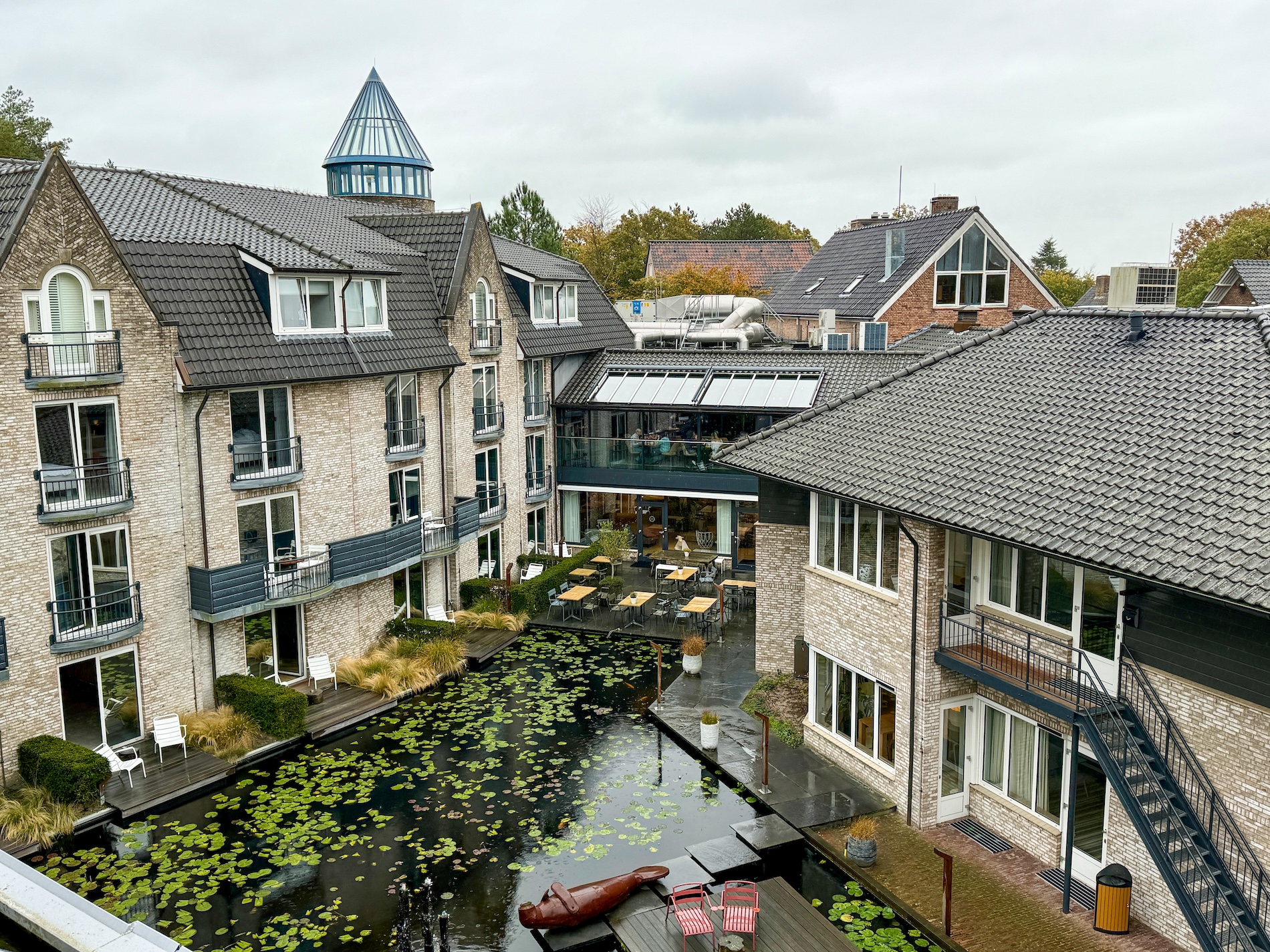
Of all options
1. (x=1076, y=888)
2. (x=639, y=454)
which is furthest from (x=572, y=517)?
(x=1076, y=888)

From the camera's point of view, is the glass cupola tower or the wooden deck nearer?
the wooden deck

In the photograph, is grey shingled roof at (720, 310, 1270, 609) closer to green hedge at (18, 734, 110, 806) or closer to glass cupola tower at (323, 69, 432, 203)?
green hedge at (18, 734, 110, 806)

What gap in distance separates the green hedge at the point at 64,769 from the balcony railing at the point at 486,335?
15.4m

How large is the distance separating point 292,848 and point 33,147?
42.0 m

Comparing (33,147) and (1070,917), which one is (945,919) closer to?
(1070,917)

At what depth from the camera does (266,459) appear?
23.0 m

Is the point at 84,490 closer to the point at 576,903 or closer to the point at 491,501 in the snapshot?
the point at 576,903

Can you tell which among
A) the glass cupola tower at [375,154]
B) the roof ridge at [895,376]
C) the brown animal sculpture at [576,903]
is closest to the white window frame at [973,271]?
the roof ridge at [895,376]

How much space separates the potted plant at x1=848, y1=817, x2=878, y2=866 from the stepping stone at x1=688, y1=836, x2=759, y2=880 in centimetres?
160

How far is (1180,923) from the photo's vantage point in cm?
1373

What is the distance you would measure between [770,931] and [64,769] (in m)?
12.8

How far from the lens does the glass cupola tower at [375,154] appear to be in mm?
43500

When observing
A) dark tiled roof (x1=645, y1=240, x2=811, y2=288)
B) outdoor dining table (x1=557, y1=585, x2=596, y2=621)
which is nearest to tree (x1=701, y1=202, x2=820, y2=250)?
dark tiled roof (x1=645, y1=240, x2=811, y2=288)

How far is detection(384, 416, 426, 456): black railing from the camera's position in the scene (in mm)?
26641
